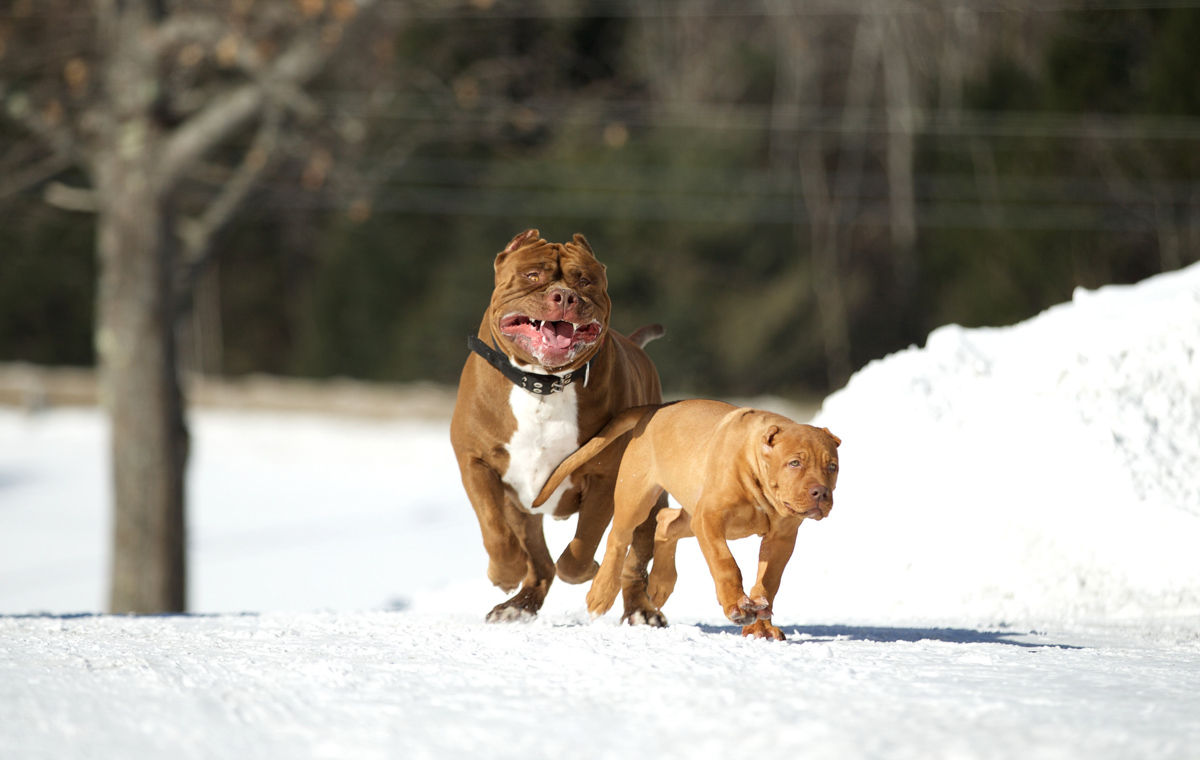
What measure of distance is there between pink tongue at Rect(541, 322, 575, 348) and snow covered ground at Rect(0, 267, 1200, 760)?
3.25 feet

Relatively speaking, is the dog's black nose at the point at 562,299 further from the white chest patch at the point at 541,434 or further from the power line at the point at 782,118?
the power line at the point at 782,118

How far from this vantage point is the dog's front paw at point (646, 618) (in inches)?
182

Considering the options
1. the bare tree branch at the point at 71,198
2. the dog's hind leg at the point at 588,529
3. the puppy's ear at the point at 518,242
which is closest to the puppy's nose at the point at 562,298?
the puppy's ear at the point at 518,242

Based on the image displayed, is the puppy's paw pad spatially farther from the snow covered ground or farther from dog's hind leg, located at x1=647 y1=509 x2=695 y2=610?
dog's hind leg, located at x1=647 y1=509 x2=695 y2=610

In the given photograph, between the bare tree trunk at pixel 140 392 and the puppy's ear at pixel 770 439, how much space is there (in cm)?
729

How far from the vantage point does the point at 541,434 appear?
4.54 m

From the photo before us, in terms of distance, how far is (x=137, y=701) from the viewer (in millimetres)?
3287

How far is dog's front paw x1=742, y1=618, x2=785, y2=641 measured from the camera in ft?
13.6

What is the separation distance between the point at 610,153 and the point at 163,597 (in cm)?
1614

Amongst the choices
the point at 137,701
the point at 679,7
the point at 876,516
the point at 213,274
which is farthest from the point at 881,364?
the point at 213,274

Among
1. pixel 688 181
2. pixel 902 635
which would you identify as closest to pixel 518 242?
pixel 902 635

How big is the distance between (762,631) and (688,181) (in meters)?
21.0

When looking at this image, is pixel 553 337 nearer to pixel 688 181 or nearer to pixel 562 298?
pixel 562 298

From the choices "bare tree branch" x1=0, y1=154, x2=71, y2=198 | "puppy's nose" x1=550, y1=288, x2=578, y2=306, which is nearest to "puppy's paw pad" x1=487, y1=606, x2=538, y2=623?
"puppy's nose" x1=550, y1=288, x2=578, y2=306
